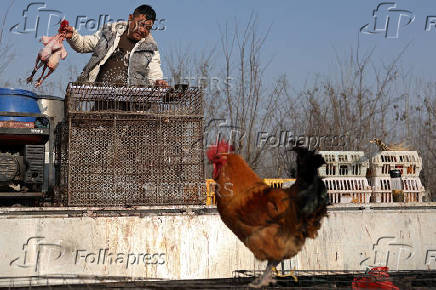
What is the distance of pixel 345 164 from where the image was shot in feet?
24.3

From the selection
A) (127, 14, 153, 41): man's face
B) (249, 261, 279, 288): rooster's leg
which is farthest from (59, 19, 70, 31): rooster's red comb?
(249, 261, 279, 288): rooster's leg

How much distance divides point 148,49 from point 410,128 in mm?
12410

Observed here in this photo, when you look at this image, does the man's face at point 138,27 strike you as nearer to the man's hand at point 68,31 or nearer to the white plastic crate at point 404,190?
the man's hand at point 68,31

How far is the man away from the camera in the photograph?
7340 mm

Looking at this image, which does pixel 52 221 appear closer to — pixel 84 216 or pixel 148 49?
pixel 84 216

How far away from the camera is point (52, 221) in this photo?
5406 millimetres

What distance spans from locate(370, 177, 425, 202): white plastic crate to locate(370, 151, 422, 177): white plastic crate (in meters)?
0.11

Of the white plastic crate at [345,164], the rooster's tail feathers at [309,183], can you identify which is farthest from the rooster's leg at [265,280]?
the white plastic crate at [345,164]

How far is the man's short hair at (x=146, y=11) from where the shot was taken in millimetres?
7359

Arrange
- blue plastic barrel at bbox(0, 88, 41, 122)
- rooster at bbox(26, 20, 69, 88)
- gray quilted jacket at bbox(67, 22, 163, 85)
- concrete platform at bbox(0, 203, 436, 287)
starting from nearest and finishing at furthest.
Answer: concrete platform at bbox(0, 203, 436, 287)
blue plastic barrel at bbox(0, 88, 41, 122)
rooster at bbox(26, 20, 69, 88)
gray quilted jacket at bbox(67, 22, 163, 85)

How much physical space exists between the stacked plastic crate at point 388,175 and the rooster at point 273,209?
118 inches

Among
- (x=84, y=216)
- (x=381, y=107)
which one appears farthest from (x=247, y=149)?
(x=84, y=216)

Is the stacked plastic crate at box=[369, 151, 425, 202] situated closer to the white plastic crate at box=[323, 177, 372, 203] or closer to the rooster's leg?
the white plastic crate at box=[323, 177, 372, 203]

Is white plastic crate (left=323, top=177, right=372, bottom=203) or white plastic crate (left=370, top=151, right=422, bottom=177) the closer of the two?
white plastic crate (left=323, top=177, right=372, bottom=203)
